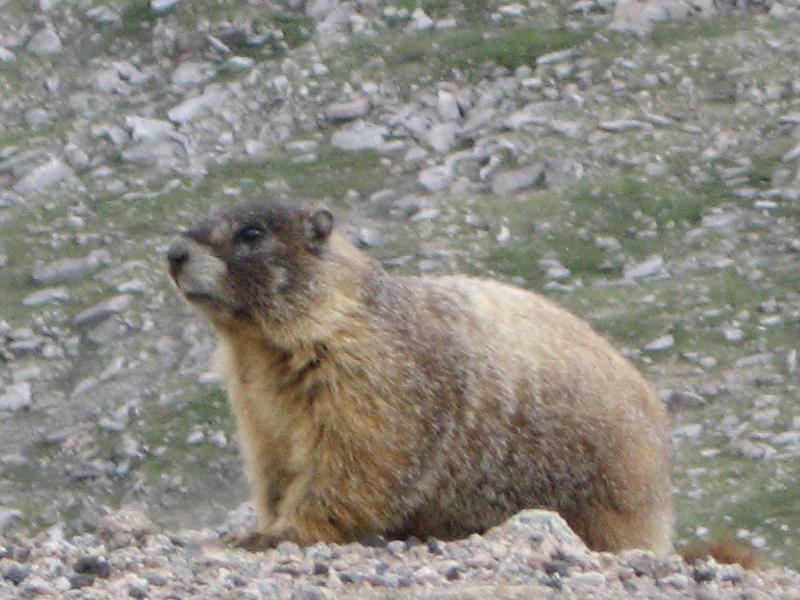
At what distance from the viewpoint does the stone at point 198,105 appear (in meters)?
14.9

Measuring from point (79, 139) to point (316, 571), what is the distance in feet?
30.7

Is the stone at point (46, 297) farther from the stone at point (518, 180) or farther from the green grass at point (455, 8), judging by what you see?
the green grass at point (455, 8)

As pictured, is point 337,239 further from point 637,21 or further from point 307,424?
point 637,21

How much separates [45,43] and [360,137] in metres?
2.99

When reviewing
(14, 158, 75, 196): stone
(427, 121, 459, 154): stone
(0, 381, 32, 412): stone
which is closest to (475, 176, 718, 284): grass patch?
(427, 121, 459, 154): stone

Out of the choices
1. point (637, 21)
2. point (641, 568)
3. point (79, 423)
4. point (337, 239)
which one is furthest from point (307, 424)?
point (637, 21)

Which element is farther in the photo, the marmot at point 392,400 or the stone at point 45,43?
the stone at point 45,43

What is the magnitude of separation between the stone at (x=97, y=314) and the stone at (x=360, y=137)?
2.63 m

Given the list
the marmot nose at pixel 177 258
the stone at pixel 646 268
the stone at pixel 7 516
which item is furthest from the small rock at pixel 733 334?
the marmot nose at pixel 177 258

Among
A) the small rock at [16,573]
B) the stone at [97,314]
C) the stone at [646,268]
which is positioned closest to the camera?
the small rock at [16,573]

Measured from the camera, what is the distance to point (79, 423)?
38.0 ft

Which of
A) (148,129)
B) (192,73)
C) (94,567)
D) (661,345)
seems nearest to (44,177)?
(148,129)

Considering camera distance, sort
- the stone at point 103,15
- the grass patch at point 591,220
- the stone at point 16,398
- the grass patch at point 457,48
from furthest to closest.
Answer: the stone at point 103,15, the grass patch at point 457,48, the grass patch at point 591,220, the stone at point 16,398

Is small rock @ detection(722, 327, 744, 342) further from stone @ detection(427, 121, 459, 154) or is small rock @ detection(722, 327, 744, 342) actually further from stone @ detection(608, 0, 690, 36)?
stone @ detection(608, 0, 690, 36)
